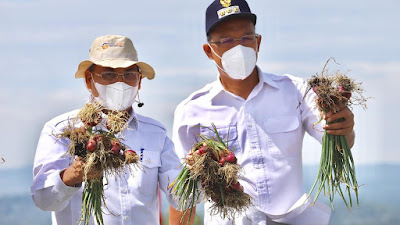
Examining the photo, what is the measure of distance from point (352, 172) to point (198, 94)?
4.54 ft

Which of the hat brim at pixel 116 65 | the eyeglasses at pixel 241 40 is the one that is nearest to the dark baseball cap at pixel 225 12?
the eyeglasses at pixel 241 40

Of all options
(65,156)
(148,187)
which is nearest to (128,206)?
(148,187)

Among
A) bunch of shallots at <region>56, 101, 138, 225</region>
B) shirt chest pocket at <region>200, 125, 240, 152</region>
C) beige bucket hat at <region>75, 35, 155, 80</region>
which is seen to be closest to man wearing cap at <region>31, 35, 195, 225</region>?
beige bucket hat at <region>75, 35, 155, 80</region>

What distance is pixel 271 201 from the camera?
19.8ft

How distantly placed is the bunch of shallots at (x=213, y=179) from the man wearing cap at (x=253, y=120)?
36cm

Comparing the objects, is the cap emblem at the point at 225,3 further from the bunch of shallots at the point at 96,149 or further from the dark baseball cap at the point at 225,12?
the bunch of shallots at the point at 96,149

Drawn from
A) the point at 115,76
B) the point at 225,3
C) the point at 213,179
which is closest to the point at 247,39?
the point at 225,3

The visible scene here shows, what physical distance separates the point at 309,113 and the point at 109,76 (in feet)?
5.13

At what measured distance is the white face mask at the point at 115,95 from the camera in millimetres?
5750

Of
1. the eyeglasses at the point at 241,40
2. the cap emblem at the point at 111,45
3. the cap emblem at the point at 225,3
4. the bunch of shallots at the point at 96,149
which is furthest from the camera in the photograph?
the cap emblem at the point at 225,3

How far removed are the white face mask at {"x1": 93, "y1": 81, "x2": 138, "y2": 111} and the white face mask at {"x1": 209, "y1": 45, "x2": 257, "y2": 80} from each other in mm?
787

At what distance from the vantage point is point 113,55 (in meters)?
5.89

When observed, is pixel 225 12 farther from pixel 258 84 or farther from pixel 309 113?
pixel 309 113

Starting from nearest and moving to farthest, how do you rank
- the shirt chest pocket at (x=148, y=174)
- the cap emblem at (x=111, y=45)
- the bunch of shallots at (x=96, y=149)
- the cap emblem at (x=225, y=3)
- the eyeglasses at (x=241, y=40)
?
1. the bunch of shallots at (x=96, y=149)
2. the shirt chest pocket at (x=148, y=174)
3. the cap emblem at (x=111, y=45)
4. the eyeglasses at (x=241, y=40)
5. the cap emblem at (x=225, y=3)
